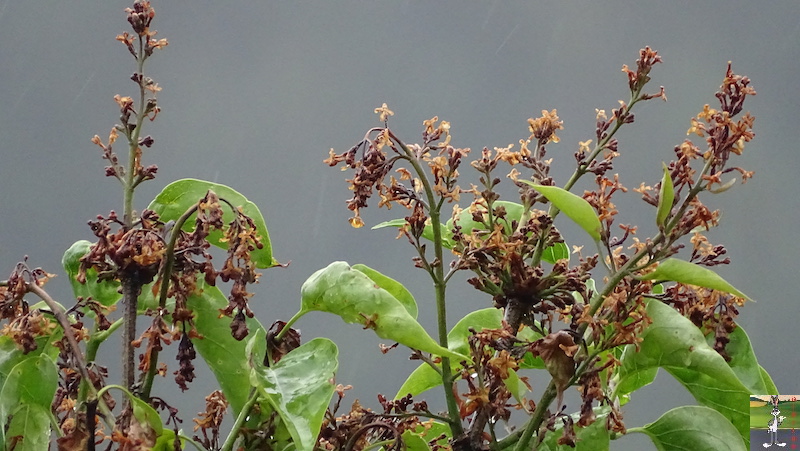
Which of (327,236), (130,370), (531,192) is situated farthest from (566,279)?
(327,236)

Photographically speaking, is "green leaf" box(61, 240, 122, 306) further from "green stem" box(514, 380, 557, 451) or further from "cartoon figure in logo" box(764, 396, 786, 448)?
"cartoon figure in logo" box(764, 396, 786, 448)

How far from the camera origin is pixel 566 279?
0.42m

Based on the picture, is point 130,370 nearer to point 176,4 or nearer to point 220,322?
point 220,322

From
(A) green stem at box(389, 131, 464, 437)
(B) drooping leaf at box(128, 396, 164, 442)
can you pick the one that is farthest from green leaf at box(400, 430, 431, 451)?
(B) drooping leaf at box(128, 396, 164, 442)

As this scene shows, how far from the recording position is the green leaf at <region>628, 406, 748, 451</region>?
1.44ft

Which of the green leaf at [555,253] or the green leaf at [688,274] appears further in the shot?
the green leaf at [555,253]

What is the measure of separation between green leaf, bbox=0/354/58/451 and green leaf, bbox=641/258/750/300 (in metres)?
0.27

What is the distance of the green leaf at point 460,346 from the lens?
19.9 inches

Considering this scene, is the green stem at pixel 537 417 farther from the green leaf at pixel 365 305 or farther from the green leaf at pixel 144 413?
the green leaf at pixel 144 413

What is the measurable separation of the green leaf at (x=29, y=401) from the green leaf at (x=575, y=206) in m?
0.23

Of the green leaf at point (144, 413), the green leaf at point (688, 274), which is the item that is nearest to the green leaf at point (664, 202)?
the green leaf at point (688, 274)

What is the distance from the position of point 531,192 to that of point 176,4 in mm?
1531

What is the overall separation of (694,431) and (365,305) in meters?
0.19

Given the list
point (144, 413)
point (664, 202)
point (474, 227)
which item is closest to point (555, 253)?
point (474, 227)
